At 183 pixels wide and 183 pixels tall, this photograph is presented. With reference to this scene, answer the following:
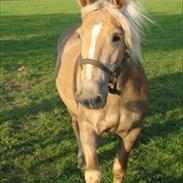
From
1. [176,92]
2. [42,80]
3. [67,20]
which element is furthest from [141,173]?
[67,20]

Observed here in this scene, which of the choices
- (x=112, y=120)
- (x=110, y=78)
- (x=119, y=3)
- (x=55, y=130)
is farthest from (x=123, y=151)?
(x=55, y=130)

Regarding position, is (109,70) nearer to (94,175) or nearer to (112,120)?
(112,120)

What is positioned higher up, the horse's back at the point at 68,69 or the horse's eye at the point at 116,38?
the horse's eye at the point at 116,38

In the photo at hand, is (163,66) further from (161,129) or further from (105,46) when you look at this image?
(105,46)

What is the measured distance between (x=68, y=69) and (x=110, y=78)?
1.94 meters

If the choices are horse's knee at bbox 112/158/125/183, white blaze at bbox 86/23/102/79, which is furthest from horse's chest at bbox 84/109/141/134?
white blaze at bbox 86/23/102/79

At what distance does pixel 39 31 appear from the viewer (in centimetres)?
1806

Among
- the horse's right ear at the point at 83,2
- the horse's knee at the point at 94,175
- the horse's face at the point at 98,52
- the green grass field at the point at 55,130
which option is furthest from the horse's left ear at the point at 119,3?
the green grass field at the point at 55,130

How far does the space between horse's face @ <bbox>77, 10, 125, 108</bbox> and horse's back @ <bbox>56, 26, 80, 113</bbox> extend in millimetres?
1633

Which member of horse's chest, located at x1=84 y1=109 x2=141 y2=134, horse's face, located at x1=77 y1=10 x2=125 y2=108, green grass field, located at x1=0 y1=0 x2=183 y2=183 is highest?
horse's face, located at x1=77 y1=10 x2=125 y2=108

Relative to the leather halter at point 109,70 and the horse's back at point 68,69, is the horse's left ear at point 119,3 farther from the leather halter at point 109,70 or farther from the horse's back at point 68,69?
the horse's back at point 68,69

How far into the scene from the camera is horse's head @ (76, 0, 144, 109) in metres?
3.24

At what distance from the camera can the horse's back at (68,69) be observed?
17.1 feet

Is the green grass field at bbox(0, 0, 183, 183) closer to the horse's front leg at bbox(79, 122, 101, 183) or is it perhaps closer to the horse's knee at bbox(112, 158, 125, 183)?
the horse's knee at bbox(112, 158, 125, 183)
